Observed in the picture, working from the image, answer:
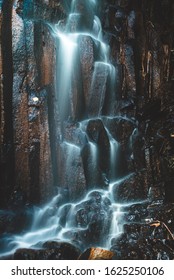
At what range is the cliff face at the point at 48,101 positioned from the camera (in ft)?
26.8

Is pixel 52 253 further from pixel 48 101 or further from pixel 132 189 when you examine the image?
pixel 48 101

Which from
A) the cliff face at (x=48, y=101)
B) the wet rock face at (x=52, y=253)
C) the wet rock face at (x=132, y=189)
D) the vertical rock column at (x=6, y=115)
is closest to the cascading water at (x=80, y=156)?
the wet rock face at (x=132, y=189)

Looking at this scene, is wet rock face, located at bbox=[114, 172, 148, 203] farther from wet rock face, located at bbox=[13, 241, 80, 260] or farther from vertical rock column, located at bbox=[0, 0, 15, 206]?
vertical rock column, located at bbox=[0, 0, 15, 206]

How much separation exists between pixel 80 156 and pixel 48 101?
2.18 metres

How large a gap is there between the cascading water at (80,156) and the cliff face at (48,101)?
37cm

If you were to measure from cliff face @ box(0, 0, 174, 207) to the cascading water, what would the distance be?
1.21 feet

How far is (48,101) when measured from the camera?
28.7 ft

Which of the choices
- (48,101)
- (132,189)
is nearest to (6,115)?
(48,101)

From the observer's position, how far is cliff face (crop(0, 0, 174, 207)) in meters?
8.16

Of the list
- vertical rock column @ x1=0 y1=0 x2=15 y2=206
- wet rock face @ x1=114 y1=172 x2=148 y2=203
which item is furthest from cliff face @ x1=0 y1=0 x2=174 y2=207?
wet rock face @ x1=114 y1=172 x2=148 y2=203

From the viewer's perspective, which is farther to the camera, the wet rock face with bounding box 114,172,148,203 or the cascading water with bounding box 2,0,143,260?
the wet rock face with bounding box 114,172,148,203

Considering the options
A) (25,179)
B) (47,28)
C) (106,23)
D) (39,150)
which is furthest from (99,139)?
(106,23)

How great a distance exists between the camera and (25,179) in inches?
317
